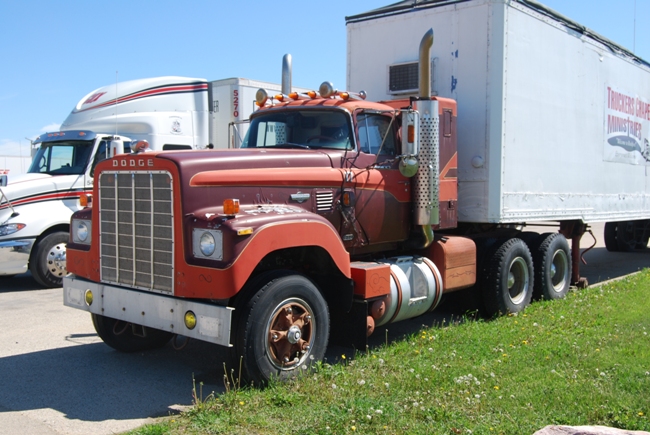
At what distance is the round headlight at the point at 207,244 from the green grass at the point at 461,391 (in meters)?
1.11

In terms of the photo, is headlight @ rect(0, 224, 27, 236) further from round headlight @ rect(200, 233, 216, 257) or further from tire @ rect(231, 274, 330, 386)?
tire @ rect(231, 274, 330, 386)

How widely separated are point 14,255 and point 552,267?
8295 mm

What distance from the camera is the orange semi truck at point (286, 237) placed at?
538 centimetres

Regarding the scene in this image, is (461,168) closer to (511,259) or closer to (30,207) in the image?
(511,259)

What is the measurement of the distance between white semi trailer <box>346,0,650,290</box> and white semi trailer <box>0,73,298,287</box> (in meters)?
2.54

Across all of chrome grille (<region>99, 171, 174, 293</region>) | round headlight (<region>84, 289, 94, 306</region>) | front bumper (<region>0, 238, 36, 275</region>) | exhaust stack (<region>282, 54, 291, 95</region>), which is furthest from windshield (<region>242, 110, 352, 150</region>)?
front bumper (<region>0, 238, 36, 275</region>)

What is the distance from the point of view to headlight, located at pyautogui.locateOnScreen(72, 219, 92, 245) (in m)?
6.42

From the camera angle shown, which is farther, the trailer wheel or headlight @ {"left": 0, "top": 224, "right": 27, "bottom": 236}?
headlight @ {"left": 0, "top": 224, "right": 27, "bottom": 236}

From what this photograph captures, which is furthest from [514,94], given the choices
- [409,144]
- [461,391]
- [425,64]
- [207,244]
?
[207,244]

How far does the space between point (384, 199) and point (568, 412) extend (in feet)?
10.1

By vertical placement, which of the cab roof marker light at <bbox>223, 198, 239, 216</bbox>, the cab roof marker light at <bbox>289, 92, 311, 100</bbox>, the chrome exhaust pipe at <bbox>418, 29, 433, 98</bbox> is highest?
the chrome exhaust pipe at <bbox>418, 29, 433, 98</bbox>

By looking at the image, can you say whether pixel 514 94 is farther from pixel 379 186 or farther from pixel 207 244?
pixel 207 244

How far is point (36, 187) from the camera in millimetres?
11000

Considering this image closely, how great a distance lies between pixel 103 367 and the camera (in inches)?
254
